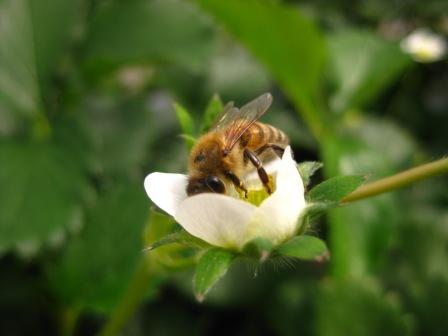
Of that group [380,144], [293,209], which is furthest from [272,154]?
[380,144]

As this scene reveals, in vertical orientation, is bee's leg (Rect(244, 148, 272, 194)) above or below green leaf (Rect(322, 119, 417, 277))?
above

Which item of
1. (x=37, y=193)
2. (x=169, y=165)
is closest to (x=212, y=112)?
(x=37, y=193)

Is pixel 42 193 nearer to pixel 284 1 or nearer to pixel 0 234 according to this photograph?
pixel 0 234

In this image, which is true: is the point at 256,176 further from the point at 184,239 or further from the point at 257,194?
the point at 184,239

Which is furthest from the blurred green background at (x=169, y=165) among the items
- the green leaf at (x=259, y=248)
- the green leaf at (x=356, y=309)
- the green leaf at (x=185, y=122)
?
the green leaf at (x=259, y=248)

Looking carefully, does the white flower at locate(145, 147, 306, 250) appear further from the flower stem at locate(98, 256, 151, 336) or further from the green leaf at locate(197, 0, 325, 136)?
the green leaf at locate(197, 0, 325, 136)

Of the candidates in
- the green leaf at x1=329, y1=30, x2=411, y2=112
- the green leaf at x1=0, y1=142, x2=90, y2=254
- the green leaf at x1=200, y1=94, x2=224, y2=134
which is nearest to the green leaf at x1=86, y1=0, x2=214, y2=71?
the green leaf at x1=0, y1=142, x2=90, y2=254
